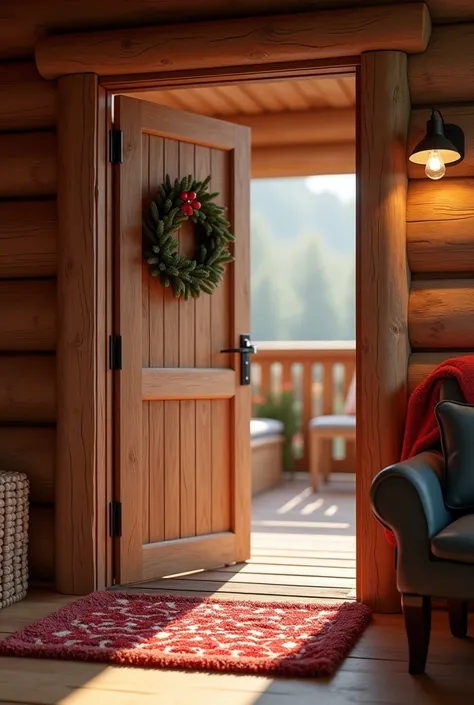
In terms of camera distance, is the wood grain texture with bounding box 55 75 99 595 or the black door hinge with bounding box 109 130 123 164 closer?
the wood grain texture with bounding box 55 75 99 595

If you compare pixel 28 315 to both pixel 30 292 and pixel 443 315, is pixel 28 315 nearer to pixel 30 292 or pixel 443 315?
pixel 30 292

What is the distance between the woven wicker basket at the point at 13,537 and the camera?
387 cm

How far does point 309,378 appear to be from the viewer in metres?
8.11

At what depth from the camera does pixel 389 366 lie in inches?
151

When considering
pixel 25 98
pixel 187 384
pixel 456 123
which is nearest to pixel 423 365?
pixel 456 123

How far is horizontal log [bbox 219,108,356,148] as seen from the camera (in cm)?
698

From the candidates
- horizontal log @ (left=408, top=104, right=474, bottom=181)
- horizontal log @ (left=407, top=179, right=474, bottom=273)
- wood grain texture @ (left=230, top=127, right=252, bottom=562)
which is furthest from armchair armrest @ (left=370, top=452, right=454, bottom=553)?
wood grain texture @ (left=230, top=127, right=252, bottom=562)

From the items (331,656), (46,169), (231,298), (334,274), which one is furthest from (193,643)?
(334,274)

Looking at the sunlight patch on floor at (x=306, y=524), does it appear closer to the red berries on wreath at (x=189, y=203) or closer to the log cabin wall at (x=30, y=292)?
the log cabin wall at (x=30, y=292)

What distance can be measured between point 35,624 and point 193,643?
0.65m

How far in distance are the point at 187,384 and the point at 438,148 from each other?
156 centimetres

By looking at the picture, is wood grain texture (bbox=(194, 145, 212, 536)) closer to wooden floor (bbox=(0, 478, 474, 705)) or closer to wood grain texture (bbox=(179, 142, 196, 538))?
wood grain texture (bbox=(179, 142, 196, 538))

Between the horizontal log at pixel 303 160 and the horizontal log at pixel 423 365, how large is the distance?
3.63m

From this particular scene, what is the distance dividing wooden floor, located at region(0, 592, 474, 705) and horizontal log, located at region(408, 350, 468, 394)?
1092mm
